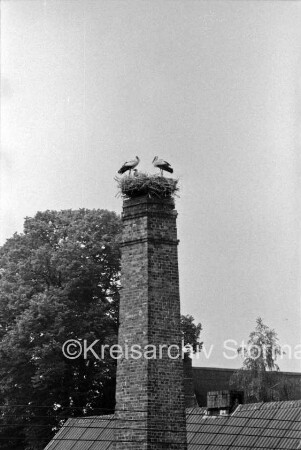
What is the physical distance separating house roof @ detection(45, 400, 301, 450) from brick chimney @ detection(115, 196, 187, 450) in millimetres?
1065

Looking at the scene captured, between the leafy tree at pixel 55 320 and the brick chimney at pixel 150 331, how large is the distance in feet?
41.8

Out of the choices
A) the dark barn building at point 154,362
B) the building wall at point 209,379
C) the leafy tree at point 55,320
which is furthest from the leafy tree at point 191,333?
the dark barn building at point 154,362

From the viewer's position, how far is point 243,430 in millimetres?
21406

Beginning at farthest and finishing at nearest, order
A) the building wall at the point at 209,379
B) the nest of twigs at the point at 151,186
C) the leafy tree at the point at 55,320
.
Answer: the building wall at the point at 209,379
the leafy tree at the point at 55,320
the nest of twigs at the point at 151,186

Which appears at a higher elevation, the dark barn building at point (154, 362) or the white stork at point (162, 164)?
the white stork at point (162, 164)

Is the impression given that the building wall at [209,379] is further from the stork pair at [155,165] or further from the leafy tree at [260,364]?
the stork pair at [155,165]

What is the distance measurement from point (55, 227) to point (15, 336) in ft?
18.1

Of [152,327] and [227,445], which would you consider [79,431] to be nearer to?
[227,445]

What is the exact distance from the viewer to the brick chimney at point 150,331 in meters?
18.0

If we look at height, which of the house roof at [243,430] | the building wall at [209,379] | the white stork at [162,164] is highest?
the building wall at [209,379]

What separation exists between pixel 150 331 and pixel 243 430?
4.72 metres

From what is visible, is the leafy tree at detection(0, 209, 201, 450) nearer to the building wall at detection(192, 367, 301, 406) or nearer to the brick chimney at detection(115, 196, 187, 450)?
the building wall at detection(192, 367, 301, 406)

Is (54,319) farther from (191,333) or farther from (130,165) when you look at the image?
(130,165)

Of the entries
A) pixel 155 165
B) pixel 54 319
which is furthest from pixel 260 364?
pixel 155 165
